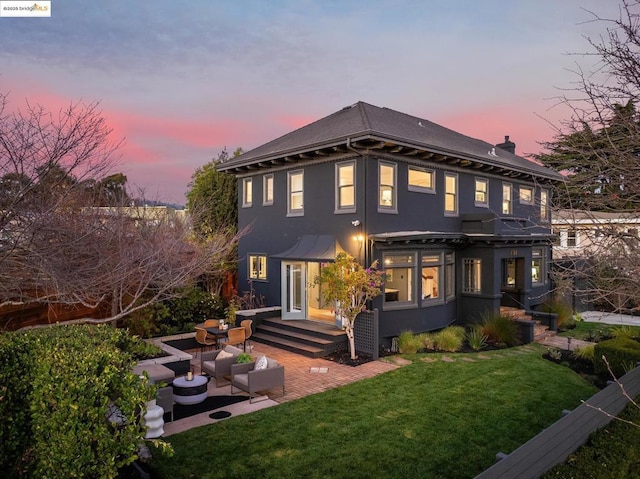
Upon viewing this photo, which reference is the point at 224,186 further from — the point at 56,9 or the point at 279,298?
the point at 56,9

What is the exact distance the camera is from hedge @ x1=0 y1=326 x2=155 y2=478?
438 centimetres

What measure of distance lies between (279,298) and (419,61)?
10778 mm

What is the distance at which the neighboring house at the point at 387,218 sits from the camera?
13.9 m

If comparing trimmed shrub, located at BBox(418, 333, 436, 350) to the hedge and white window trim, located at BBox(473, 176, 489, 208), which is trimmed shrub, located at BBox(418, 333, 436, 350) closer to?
white window trim, located at BBox(473, 176, 489, 208)

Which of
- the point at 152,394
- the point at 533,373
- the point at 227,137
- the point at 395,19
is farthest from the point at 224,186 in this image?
the point at 152,394

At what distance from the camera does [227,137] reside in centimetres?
2398

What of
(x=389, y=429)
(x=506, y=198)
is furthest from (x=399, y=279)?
(x=506, y=198)

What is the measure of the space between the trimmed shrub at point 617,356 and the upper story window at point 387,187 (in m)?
7.32

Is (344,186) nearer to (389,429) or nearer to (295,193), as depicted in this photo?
(295,193)

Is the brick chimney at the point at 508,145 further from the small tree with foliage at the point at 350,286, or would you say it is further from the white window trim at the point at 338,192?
the small tree with foliage at the point at 350,286

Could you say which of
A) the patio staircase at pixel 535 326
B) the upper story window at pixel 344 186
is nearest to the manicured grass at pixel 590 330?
the patio staircase at pixel 535 326

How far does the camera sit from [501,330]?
14656mm

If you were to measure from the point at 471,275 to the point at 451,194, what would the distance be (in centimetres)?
351

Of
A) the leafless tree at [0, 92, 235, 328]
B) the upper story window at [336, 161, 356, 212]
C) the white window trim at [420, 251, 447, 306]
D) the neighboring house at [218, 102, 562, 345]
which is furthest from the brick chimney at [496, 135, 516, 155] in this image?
the leafless tree at [0, 92, 235, 328]
